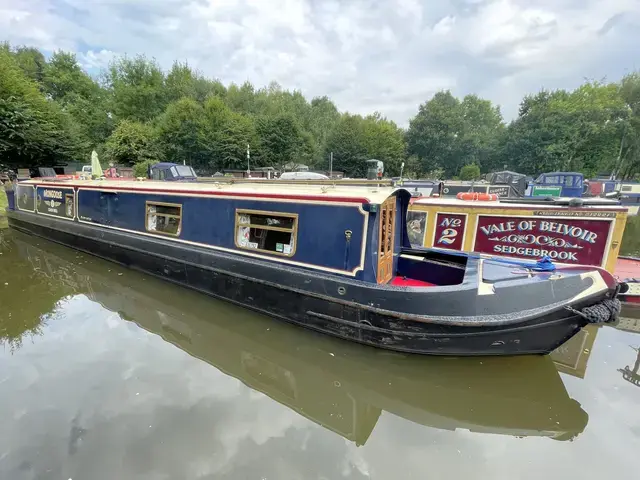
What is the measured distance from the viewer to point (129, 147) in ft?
84.0

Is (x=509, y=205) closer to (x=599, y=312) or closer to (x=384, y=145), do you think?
(x=599, y=312)

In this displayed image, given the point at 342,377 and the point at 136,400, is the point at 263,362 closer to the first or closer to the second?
the point at 342,377

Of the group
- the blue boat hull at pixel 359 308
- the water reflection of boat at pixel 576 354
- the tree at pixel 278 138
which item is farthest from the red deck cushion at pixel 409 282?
the tree at pixel 278 138

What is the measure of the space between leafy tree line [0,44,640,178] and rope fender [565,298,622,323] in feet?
87.4

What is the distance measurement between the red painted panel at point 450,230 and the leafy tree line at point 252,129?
2442 centimetres

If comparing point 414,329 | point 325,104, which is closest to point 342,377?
point 414,329

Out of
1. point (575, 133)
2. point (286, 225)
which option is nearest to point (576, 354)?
point (286, 225)

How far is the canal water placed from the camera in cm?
268

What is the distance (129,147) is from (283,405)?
1100 inches

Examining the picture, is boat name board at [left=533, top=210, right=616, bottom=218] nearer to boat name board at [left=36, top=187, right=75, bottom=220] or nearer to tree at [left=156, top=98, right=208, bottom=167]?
boat name board at [left=36, top=187, right=75, bottom=220]

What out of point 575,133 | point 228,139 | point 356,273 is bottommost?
point 356,273

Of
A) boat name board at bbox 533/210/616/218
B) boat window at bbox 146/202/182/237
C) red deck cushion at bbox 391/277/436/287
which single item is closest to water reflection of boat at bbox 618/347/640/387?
boat name board at bbox 533/210/616/218

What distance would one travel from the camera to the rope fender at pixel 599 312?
3.32m

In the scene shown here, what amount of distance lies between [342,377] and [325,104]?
179ft
